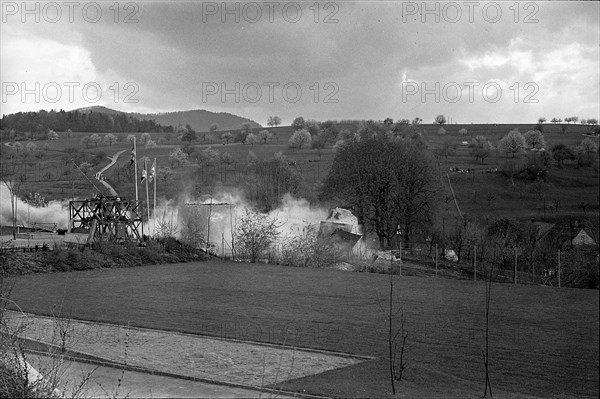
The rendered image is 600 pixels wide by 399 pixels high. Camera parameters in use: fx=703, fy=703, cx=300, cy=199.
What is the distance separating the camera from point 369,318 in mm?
18484

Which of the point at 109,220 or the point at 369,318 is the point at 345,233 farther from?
the point at 369,318

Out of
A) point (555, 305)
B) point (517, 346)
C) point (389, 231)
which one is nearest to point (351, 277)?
point (555, 305)

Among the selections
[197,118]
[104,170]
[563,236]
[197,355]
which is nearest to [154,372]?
[197,355]

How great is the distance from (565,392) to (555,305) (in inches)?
378

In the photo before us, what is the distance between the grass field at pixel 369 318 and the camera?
1229cm

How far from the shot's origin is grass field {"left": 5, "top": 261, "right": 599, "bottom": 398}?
40.3 feet

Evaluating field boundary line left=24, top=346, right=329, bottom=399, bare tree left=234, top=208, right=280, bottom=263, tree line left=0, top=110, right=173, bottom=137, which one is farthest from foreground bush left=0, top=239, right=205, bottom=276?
tree line left=0, top=110, right=173, bottom=137

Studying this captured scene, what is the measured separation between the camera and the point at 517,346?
15.3 m

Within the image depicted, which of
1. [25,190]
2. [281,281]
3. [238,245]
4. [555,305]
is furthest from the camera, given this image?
[25,190]

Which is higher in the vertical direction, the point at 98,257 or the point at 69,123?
the point at 69,123

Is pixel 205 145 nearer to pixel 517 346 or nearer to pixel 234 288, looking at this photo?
pixel 234 288

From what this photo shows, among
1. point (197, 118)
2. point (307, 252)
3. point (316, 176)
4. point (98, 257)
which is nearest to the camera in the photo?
point (98, 257)

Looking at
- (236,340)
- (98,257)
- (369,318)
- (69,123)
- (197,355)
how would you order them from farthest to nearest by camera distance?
(69,123)
(98,257)
(369,318)
(236,340)
(197,355)

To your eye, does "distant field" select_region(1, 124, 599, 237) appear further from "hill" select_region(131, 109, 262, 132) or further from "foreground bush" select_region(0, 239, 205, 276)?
"hill" select_region(131, 109, 262, 132)
